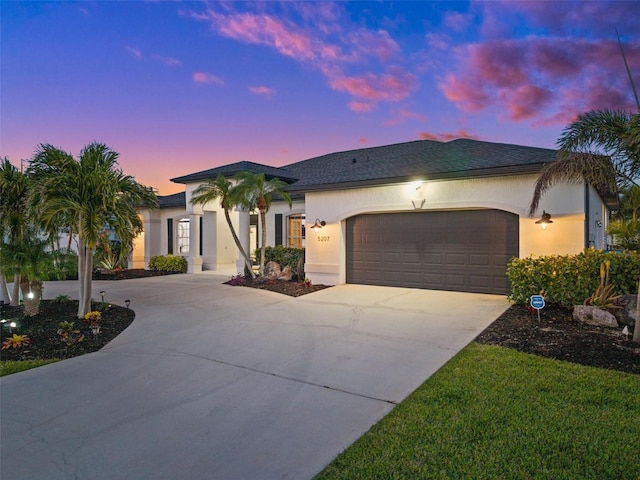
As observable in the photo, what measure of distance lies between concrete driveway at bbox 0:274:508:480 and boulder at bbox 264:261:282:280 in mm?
5120

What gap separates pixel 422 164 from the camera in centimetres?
1157

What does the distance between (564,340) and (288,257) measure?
30.8 feet

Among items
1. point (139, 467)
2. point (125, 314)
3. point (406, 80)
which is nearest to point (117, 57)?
point (125, 314)

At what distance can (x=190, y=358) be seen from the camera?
529 cm

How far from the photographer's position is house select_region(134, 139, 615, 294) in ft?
30.2

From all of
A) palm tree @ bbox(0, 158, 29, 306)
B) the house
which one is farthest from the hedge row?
palm tree @ bbox(0, 158, 29, 306)

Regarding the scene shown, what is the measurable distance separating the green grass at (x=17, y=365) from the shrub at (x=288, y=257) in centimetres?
872

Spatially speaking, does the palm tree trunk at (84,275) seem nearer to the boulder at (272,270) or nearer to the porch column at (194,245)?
the boulder at (272,270)

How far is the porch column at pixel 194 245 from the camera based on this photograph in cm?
1695

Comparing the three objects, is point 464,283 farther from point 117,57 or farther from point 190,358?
point 117,57

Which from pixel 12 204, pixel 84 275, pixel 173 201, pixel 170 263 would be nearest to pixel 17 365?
pixel 84 275

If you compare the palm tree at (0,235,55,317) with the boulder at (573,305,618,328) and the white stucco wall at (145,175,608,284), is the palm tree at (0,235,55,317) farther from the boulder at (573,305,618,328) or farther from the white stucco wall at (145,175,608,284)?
the boulder at (573,305,618,328)

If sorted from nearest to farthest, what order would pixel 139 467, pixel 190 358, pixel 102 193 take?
pixel 139 467, pixel 190 358, pixel 102 193

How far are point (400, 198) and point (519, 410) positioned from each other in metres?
8.17
